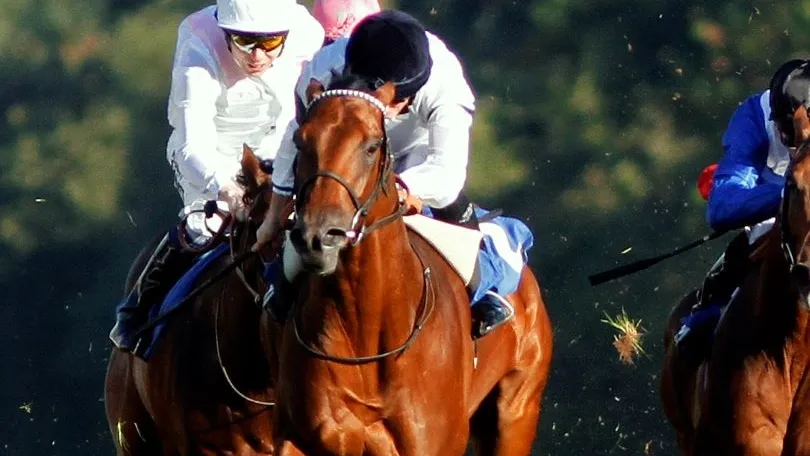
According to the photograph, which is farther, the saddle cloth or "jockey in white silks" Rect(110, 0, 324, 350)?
"jockey in white silks" Rect(110, 0, 324, 350)

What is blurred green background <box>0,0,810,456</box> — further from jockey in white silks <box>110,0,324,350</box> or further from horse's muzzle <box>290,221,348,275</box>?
horse's muzzle <box>290,221,348,275</box>

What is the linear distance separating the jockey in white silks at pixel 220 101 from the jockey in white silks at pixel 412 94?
0.55 m

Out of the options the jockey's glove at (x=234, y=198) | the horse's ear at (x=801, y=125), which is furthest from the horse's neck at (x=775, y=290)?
the jockey's glove at (x=234, y=198)

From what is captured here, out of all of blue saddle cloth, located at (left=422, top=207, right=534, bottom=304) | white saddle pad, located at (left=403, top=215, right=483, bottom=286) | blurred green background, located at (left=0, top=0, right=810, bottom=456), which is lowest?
blurred green background, located at (left=0, top=0, right=810, bottom=456)

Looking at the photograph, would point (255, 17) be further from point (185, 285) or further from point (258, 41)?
point (185, 285)

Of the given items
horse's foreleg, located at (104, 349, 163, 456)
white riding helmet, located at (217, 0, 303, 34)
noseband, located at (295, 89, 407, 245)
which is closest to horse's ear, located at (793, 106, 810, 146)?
noseband, located at (295, 89, 407, 245)

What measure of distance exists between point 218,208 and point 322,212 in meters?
1.75

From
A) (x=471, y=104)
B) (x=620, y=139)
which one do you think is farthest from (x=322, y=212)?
(x=620, y=139)

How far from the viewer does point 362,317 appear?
560 centimetres

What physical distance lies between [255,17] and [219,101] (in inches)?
19.8

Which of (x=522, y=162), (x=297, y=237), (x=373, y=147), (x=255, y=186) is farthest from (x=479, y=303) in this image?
(x=522, y=162)

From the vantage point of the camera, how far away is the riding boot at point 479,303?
21.3 feet

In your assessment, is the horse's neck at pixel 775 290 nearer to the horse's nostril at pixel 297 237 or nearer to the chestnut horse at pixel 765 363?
A: the chestnut horse at pixel 765 363

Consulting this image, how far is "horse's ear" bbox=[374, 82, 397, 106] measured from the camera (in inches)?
213
